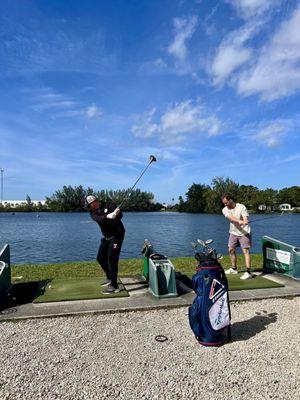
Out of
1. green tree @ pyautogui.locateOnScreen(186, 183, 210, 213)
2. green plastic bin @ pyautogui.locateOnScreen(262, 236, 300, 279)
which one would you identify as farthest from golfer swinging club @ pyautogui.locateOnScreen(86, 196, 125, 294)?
green tree @ pyautogui.locateOnScreen(186, 183, 210, 213)

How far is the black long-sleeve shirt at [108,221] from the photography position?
22.7 ft

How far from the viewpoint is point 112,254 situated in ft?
22.5

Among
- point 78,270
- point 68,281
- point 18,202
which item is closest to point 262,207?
point 78,270

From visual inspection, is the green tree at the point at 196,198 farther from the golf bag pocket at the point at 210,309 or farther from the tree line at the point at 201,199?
the golf bag pocket at the point at 210,309

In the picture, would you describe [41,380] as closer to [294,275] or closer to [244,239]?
[244,239]

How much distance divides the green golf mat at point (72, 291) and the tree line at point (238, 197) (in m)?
90.0

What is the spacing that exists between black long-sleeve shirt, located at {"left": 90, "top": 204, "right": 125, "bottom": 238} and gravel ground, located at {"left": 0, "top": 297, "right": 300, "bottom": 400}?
64.6 inches

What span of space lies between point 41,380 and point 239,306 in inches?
144

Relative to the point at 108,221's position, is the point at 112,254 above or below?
below

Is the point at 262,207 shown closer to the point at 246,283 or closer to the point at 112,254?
the point at 246,283

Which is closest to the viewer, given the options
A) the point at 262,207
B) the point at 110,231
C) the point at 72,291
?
the point at 110,231

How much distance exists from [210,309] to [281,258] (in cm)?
Result: 442

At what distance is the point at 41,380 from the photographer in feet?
12.5

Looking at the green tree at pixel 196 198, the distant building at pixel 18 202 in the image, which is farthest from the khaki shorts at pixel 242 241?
the distant building at pixel 18 202
